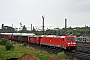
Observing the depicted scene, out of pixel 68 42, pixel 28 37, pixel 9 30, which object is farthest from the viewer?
pixel 9 30

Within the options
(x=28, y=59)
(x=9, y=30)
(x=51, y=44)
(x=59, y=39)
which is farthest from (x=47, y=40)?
(x=9, y=30)

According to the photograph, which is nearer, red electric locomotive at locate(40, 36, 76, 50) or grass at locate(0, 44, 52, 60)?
grass at locate(0, 44, 52, 60)

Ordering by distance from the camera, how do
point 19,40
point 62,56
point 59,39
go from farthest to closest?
Answer: point 19,40, point 59,39, point 62,56

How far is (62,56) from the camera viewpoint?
27.4m

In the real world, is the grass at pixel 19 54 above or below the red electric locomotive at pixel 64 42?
below

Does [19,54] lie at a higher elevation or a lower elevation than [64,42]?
lower

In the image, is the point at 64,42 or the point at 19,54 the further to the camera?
the point at 64,42

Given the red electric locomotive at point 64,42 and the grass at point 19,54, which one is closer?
the grass at point 19,54

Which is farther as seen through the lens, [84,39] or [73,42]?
[84,39]

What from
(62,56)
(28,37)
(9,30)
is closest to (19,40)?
(28,37)

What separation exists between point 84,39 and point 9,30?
306ft

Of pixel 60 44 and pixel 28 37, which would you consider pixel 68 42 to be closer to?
pixel 60 44

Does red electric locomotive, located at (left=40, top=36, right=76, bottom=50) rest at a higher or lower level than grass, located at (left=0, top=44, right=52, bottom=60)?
higher

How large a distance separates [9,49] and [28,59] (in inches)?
775
